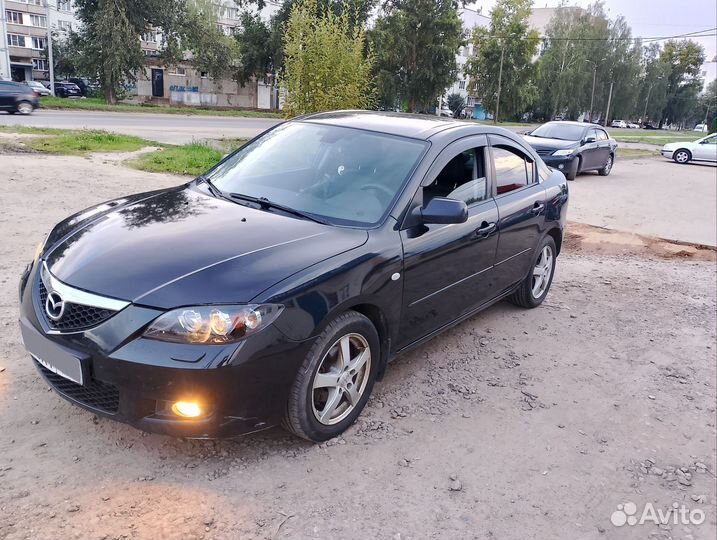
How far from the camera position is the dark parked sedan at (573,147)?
52.5ft

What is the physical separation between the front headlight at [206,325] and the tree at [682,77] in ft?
306

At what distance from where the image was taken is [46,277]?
9.92 ft

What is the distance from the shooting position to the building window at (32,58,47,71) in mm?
67500

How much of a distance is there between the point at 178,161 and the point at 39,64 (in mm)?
68206

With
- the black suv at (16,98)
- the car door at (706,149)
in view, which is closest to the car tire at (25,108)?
the black suv at (16,98)

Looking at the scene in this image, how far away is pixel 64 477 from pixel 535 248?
4.11 metres

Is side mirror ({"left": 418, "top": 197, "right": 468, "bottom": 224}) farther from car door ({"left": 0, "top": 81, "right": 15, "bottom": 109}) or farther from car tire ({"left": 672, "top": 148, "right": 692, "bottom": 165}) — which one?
car tire ({"left": 672, "top": 148, "right": 692, "bottom": 165})

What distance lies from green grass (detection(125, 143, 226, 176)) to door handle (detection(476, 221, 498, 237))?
8.32 meters

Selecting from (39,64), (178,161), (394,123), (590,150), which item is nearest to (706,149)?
(590,150)

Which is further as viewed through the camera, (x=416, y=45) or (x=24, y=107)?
(x=416, y=45)

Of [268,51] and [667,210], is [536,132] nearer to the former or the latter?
[667,210]

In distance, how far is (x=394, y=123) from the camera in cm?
439
